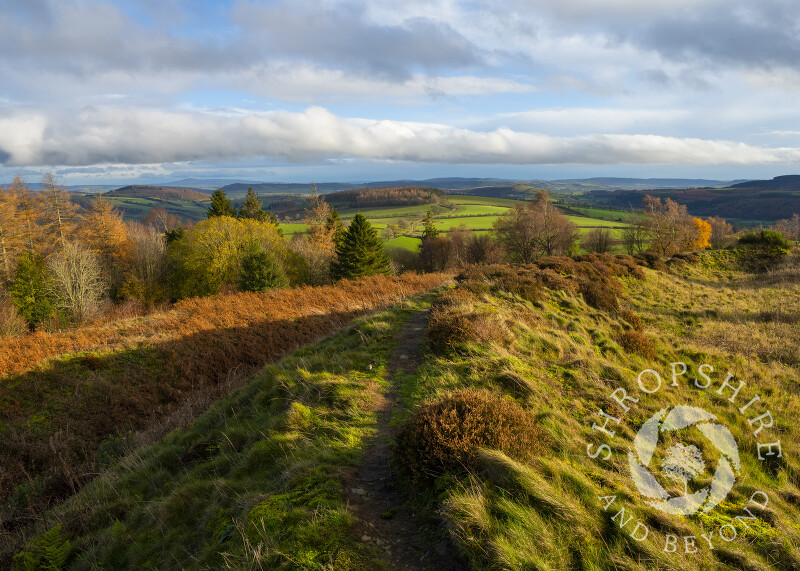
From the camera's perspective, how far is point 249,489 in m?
5.34

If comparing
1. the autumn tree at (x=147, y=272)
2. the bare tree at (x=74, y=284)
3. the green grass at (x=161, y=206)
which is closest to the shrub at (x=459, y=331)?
the bare tree at (x=74, y=284)

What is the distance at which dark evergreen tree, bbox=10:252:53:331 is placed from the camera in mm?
33188

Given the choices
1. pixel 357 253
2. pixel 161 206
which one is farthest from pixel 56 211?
pixel 161 206

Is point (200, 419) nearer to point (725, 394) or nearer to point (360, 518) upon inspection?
point (360, 518)

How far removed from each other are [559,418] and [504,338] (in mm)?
3123

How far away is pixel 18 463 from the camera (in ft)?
33.6

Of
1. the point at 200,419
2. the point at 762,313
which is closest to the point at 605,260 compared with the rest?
the point at 762,313

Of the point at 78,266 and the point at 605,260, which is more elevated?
the point at 605,260

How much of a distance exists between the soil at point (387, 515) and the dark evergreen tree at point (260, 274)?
88.5 ft

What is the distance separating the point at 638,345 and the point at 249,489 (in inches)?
473

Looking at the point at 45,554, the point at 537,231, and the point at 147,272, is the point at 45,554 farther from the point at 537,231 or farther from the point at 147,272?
the point at 147,272

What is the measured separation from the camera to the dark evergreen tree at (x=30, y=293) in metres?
33.2

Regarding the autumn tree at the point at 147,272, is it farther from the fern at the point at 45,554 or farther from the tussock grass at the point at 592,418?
the fern at the point at 45,554

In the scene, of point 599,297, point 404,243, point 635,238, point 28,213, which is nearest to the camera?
point 599,297
